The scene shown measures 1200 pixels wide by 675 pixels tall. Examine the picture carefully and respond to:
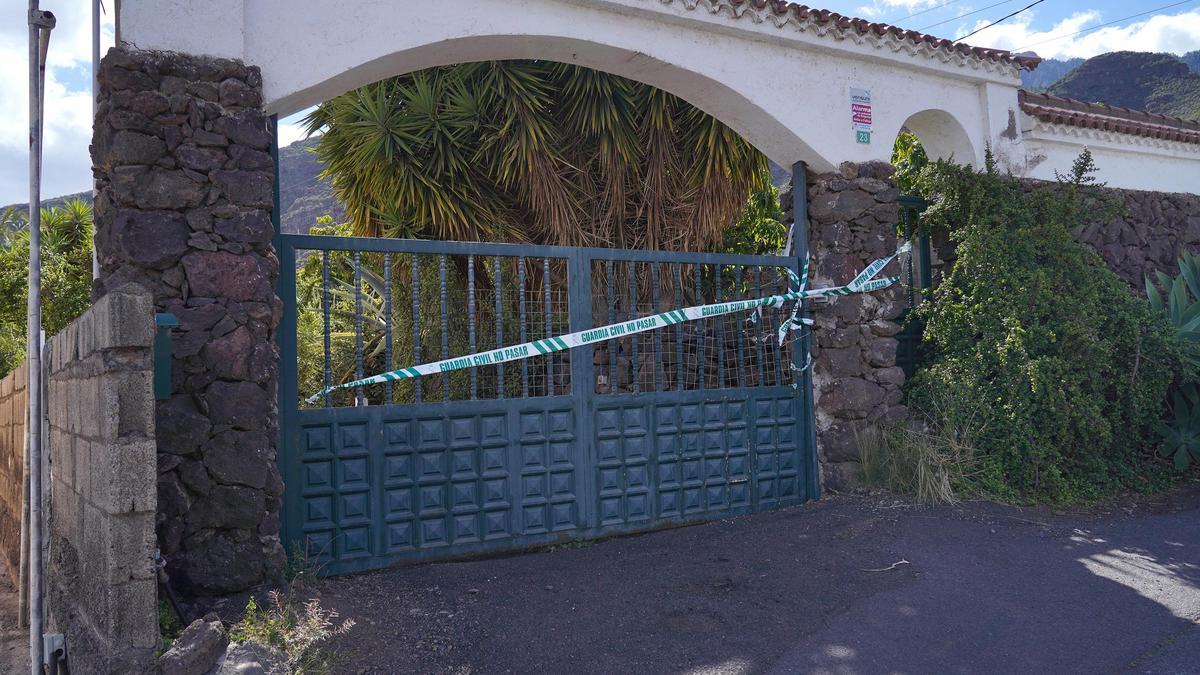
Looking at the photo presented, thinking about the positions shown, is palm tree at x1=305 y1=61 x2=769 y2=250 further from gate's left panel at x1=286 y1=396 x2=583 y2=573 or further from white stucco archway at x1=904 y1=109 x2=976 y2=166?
gate's left panel at x1=286 y1=396 x2=583 y2=573

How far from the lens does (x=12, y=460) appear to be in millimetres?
6051

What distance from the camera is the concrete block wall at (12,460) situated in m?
5.51

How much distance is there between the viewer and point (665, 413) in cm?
642

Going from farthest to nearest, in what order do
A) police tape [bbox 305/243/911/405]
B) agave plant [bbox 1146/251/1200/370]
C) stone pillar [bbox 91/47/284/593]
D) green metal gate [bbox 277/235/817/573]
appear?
1. agave plant [bbox 1146/251/1200/370]
2. police tape [bbox 305/243/911/405]
3. green metal gate [bbox 277/235/817/573]
4. stone pillar [bbox 91/47/284/593]

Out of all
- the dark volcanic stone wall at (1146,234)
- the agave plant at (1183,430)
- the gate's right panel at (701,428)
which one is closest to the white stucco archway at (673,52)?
the gate's right panel at (701,428)

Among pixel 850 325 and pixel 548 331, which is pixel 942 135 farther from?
pixel 548 331

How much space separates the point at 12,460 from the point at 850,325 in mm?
6130

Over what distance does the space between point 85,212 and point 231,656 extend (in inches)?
528

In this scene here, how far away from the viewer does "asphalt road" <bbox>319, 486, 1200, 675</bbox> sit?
13.4 ft

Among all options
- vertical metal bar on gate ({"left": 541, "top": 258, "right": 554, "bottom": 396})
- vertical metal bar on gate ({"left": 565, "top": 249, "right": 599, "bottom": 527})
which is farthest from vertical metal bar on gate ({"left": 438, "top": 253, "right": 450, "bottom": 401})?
vertical metal bar on gate ({"left": 565, "top": 249, "right": 599, "bottom": 527})

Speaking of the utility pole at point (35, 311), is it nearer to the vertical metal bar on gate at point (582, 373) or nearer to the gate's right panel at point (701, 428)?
the vertical metal bar on gate at point (582, 373)

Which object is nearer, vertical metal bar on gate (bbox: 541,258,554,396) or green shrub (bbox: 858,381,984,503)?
vertical metal bar on gate (bbox: 541,258,554,396)

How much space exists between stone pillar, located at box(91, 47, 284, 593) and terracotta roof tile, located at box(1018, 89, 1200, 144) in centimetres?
702

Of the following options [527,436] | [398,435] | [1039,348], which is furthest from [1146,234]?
[398,435]
